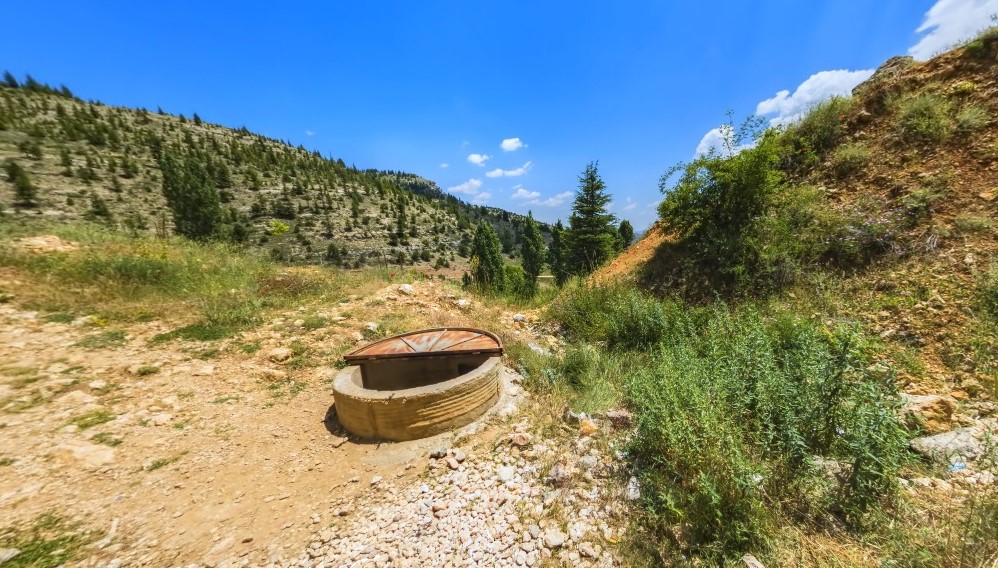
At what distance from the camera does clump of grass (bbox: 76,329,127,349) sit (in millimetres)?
4781

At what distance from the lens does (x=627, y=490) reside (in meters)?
2.54

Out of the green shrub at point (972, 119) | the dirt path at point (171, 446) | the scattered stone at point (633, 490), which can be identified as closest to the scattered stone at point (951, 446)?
the scattered stone at point (633, 490)

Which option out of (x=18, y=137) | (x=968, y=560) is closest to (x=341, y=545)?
(x=968, y=560)

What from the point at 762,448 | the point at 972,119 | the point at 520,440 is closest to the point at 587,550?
the point at 520,440

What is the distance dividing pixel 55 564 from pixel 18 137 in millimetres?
24764

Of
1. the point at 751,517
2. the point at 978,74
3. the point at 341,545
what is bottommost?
the point at 341,545

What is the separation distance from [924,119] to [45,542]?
12.6 m

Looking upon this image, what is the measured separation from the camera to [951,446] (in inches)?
97.5

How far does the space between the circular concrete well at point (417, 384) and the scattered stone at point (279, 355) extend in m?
1.42

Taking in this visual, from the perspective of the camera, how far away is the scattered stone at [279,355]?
16.9 feet

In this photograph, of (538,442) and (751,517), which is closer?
(751,517)

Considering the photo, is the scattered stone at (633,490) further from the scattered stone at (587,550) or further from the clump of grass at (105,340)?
the clump of grass at (105,340)

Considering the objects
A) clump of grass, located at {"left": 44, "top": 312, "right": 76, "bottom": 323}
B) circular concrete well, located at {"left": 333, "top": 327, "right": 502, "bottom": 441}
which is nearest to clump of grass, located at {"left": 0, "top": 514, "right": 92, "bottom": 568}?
circular concrete well, located at {"left": 333, "top": 327, "right": 502, "bottom": 441}

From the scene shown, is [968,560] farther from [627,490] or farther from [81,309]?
[81,309]
